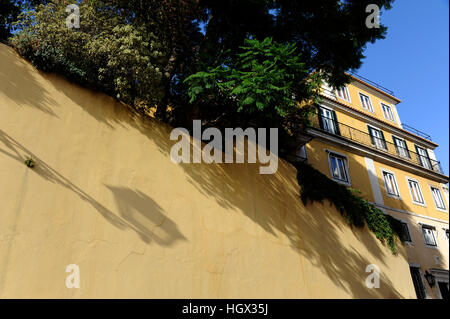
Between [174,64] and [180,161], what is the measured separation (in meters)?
3.01

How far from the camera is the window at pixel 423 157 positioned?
69.8ft

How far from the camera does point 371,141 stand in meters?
18.9

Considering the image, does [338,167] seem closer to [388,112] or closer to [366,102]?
[366,102]

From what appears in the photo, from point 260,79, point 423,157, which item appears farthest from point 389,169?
point 260,79

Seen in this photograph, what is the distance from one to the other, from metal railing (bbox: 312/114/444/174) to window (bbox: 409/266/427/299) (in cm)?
661

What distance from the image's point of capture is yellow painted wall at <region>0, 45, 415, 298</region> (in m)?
6.12

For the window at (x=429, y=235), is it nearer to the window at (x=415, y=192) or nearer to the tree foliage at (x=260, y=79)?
the window at (x=415, y=192)

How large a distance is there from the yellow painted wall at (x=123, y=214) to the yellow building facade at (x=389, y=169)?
6482 mm

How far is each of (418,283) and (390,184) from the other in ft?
17.1

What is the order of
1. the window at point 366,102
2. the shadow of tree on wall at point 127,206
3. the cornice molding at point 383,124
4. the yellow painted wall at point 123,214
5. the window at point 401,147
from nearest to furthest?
the yellow painted wall at point 123,214
the shadow of tree on wall at point 127,206
the cornice molding at point 383,124
the window at point 401,147
the window at point 366,102

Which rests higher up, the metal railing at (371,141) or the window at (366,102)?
the window at (366,102)

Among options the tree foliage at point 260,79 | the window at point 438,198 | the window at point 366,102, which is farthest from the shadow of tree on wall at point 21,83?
the window at point 438,198

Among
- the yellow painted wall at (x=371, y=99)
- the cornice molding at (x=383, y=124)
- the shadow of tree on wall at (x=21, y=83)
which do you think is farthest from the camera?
the yellow painted wall at (x=371, y=99)
